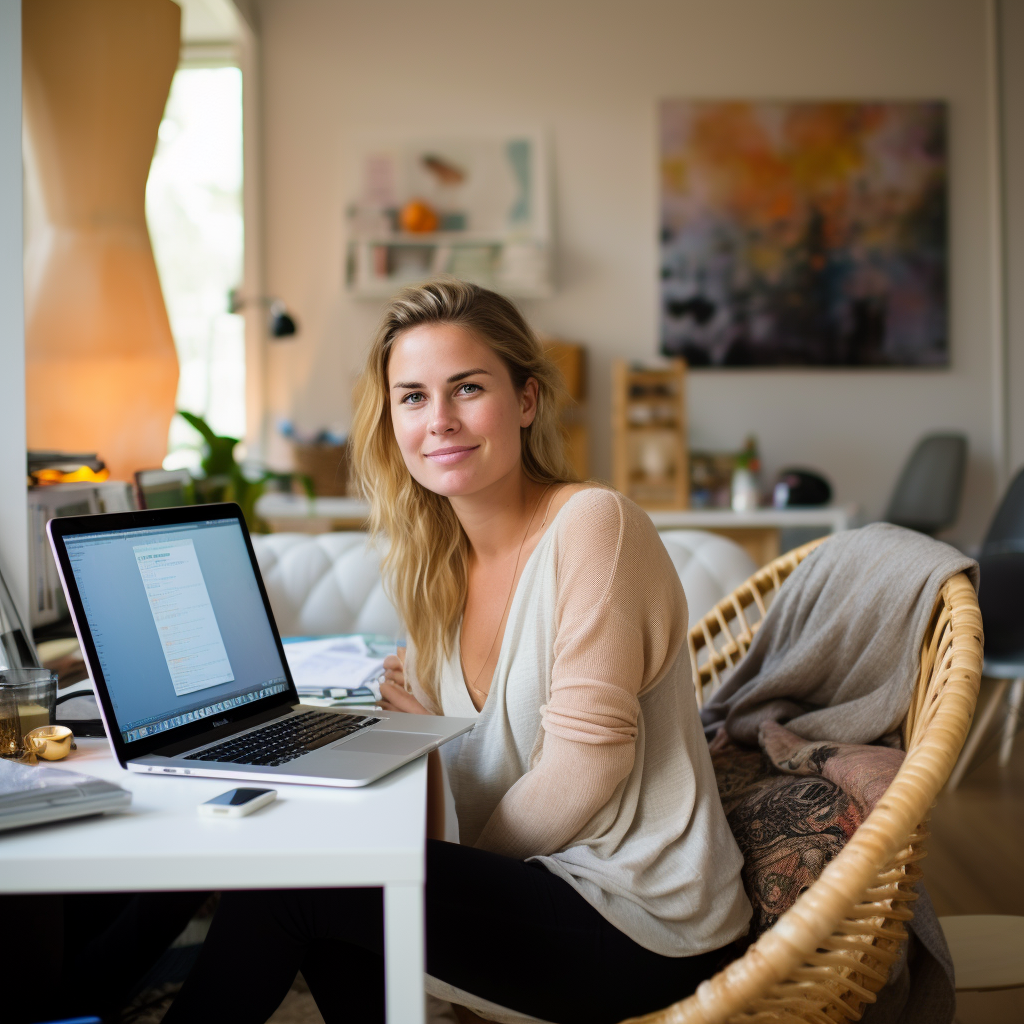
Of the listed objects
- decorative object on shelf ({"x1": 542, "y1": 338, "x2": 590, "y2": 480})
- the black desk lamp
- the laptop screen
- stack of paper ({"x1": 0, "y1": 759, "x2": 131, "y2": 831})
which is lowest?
stack of paper ({"x1": 0, "y1": 759, "x2": 131, "y2": 831})

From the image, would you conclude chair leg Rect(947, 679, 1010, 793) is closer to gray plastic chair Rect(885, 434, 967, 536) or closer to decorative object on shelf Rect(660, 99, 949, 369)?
gray plastic chair Rect(885, 434, 967, 536)

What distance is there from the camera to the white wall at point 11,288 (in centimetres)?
135

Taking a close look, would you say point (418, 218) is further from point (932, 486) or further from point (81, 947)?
point (81, 947)

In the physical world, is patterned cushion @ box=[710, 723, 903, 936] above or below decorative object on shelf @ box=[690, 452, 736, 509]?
below

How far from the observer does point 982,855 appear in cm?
239

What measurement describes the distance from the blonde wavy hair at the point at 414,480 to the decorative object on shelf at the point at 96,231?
138cm

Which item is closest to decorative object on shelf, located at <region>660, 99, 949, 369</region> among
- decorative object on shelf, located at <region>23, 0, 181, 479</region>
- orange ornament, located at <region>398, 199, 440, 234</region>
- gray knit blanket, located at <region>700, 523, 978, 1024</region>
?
orange ornament, located at <region>398, 199, 440, 234</region>

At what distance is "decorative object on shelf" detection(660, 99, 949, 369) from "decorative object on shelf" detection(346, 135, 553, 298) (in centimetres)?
67

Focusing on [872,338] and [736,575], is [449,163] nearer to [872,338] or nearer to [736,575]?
[872,338]

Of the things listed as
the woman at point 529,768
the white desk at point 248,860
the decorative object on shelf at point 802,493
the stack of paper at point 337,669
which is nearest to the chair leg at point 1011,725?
the decorative object on shelf at point 802,493

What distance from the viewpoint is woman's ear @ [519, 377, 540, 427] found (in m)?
1.43

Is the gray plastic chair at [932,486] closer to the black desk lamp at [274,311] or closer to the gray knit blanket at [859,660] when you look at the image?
the black desk lamp at [274,311]

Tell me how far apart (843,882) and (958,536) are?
4288 mm

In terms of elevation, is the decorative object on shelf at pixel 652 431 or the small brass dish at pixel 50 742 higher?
the decorative object on shelf at pixel 652 431
